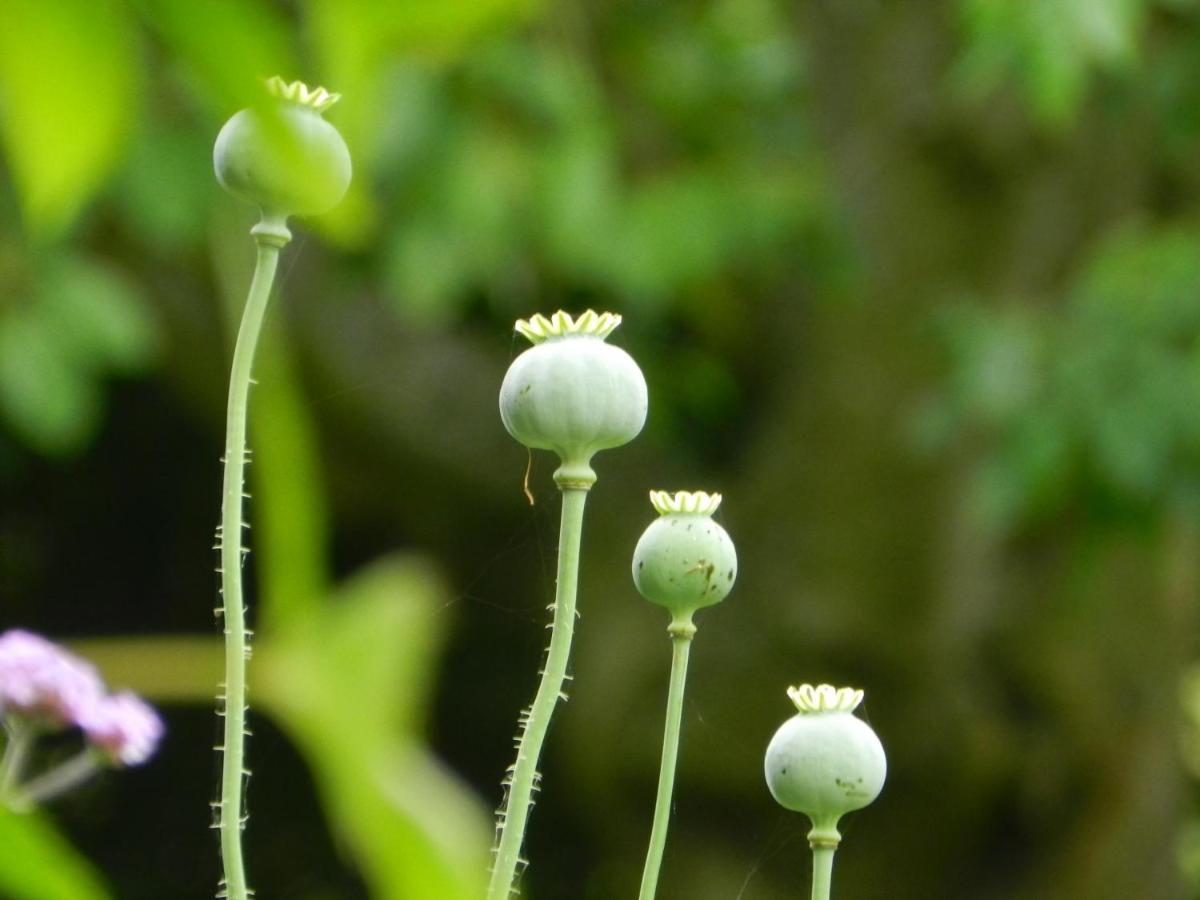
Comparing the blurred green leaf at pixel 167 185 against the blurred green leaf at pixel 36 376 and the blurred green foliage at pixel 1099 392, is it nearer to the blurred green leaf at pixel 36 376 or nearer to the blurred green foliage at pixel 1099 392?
the blurred green leaf at pixel 36 376

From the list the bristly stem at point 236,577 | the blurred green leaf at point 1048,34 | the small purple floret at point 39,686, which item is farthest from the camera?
the blurred green leaf at point 1048,34

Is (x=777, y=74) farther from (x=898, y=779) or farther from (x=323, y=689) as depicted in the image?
(x=323, y=689)

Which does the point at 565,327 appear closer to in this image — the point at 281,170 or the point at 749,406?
the point at 281,170


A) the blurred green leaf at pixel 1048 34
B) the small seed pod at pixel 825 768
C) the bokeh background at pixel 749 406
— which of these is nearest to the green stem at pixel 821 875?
the small seed pod at pixel 825 768

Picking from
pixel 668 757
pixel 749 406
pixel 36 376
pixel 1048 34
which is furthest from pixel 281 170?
pixel 749 406

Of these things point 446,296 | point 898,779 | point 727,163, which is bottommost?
point 898,779

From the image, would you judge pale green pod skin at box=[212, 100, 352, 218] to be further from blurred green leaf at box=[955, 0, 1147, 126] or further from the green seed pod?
blurred green leaf at box=[955, 0, 1147, 126]

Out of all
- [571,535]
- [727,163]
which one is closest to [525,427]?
[571,535]
